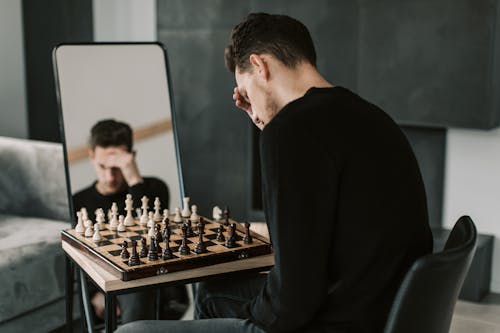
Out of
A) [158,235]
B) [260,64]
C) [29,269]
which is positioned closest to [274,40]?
[260,64]

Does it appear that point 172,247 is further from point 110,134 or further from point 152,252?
point 110,134

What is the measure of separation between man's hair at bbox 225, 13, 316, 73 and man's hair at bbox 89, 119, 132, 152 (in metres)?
1.16

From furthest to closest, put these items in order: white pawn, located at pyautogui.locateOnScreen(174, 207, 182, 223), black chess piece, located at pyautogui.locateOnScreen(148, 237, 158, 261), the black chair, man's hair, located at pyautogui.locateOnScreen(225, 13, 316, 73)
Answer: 1. white pawn, located at pyautogui.locateOnScreen(174, 207, 182, 223)
2. black chess piece, located at pyautogui.locateOnScreen(148, 237, 158, 261)
3. man's hair, located at pyautogui.locateOnScreen(225, 13, 316, 73)
4. the black chair

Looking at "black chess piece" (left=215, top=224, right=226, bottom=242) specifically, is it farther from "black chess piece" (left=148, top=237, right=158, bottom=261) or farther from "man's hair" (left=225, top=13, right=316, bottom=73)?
"man's hair" (left=225, top=13, right=316, bottom=73)

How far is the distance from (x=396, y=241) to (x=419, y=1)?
2.04 meters

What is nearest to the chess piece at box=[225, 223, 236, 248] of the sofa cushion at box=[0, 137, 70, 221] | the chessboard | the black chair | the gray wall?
the chessboard

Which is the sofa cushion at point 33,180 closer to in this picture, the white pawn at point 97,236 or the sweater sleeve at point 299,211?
the white pawn at point 97,236

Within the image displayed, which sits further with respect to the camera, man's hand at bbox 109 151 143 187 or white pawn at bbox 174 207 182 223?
man's hand at bbox 109 151 143 187

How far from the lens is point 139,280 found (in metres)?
1.88

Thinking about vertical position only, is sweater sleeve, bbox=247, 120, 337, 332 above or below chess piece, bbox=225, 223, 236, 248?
above

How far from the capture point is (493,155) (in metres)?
3.50

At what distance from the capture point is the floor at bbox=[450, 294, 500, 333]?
313cm

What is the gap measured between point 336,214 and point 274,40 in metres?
0.43

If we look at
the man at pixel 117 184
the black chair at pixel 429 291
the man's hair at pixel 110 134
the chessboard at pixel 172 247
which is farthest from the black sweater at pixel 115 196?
the black chair at pixel 429 291
